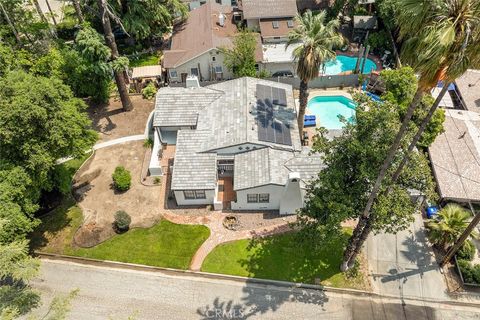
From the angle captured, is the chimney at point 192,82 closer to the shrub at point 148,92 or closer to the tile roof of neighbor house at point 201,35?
the tile roof of neighbor house at point 201,35

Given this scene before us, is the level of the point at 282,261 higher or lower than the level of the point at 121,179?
lower

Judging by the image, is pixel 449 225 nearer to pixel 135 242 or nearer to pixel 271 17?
pixel 135 242

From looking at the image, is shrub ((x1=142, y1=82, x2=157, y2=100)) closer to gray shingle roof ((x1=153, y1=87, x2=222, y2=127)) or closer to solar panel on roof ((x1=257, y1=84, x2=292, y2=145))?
gray shingle roof ((x1=153, y1=87, x2=222, y2=127))

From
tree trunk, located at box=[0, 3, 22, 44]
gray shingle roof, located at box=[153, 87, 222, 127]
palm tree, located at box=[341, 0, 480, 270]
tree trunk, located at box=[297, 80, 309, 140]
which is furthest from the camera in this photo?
tree trunk, located at box=[0, 3, 22, 44]

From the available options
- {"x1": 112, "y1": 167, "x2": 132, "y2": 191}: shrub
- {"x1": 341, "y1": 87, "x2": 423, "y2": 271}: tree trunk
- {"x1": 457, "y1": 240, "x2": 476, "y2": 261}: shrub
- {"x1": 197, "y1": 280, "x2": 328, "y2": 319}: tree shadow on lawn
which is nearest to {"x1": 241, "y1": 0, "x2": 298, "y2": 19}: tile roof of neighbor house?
{"x1": 112, "y1": 167, "x2": 132, "y2": 191}: shrub

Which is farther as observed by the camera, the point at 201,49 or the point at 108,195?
the point at 201,49

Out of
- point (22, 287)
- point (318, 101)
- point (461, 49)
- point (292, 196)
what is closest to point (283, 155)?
point (292, 196)

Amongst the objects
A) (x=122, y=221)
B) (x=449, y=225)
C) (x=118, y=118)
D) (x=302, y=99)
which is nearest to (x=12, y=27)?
(x=118, y=118)
